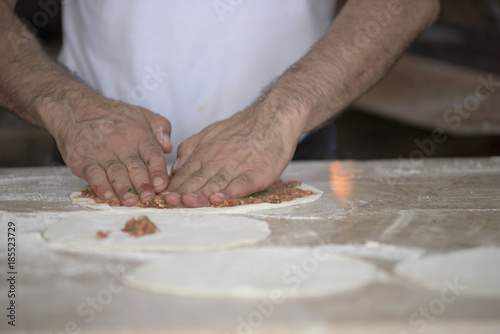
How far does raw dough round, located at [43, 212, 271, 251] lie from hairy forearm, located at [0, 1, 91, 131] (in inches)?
24.8

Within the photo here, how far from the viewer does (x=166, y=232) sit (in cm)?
121

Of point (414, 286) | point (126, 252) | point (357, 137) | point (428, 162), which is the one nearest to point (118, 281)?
point (126, 252)

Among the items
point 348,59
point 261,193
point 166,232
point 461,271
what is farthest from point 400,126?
point 461,271

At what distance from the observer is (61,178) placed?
212 cm

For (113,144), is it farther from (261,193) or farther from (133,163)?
(261,193)

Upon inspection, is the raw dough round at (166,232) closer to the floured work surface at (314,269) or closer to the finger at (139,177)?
the floured work surface at (314,269)

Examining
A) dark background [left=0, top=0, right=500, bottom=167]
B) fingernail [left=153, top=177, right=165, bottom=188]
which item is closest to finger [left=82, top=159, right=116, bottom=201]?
fingernail [left=153, top=177, right=165, bottom=188]

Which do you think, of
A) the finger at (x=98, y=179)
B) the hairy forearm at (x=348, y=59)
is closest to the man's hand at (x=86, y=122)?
the finger at (x=98, y=179)

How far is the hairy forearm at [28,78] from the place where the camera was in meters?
1.85

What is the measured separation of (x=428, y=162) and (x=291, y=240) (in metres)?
1.56

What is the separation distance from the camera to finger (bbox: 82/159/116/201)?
1579mm

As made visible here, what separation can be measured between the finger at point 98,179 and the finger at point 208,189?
0.26 meters

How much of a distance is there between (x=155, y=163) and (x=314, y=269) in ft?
2.82

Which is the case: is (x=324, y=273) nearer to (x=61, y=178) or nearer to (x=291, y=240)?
(x=291, y=240)
